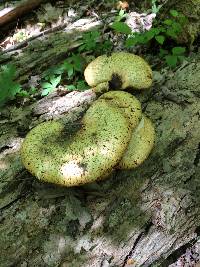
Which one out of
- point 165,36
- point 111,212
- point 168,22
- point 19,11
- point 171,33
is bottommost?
point 111,212

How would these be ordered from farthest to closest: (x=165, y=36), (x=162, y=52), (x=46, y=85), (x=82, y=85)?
1. (x=165, y=36)
2. (x=162, y=52)
3. (x=46, y=85)
4. (x=82, y=85)

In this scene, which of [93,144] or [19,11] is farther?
[19,11]

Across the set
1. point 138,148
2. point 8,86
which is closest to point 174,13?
point 138,148

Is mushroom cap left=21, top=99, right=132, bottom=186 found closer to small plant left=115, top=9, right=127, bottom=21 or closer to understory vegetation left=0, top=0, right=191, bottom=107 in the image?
understory vegetation left=0, top=0, right=191, bottom=107

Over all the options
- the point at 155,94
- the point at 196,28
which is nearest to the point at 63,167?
the point at 155,94

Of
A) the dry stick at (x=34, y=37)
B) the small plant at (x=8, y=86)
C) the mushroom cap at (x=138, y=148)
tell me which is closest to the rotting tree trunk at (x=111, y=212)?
the mushroom cap at (x=138, y=148)

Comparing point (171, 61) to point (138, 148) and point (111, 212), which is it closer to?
point (138, 148)

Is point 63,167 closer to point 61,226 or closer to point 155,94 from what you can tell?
point 61,226
